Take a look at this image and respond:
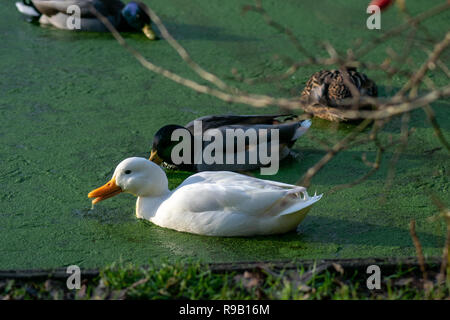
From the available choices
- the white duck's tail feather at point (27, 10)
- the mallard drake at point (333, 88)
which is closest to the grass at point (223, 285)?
the mallard drake at point (333, 88)

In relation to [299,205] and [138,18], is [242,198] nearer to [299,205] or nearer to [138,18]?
[299,205]

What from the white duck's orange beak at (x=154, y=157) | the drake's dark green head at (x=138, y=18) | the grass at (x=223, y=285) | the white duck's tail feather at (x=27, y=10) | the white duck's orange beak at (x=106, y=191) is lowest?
the grass at (x=223, y=285)

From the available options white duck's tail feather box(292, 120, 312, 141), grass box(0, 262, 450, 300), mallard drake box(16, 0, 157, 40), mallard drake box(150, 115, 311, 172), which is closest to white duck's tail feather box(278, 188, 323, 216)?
grass box(0, 262, 450, 300)

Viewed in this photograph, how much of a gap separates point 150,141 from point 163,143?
43 centimetres

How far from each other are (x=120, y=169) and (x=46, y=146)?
1030mm

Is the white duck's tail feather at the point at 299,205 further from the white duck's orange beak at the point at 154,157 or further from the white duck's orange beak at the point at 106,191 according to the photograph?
the white duck's orange beak at the point at 154,157

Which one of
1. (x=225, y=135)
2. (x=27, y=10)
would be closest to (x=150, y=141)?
(x=225, y=135)

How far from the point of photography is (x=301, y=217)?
157 inches

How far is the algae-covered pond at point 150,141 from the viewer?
154 inches

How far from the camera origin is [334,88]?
545cm

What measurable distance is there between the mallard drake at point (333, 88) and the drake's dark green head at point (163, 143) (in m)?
1.24

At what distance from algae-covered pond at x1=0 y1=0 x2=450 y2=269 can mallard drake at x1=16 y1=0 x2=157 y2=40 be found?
11 centimetres

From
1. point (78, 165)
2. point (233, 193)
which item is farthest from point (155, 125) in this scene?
point (233, 193)

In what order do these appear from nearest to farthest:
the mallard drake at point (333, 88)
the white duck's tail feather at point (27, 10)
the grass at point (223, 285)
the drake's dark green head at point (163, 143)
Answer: the grass at point (223, 285)
the drake's dark green head at point (163, 143)
the mallard drake at point (333, 88)
the white duck's tail feather at point (27, 10)
